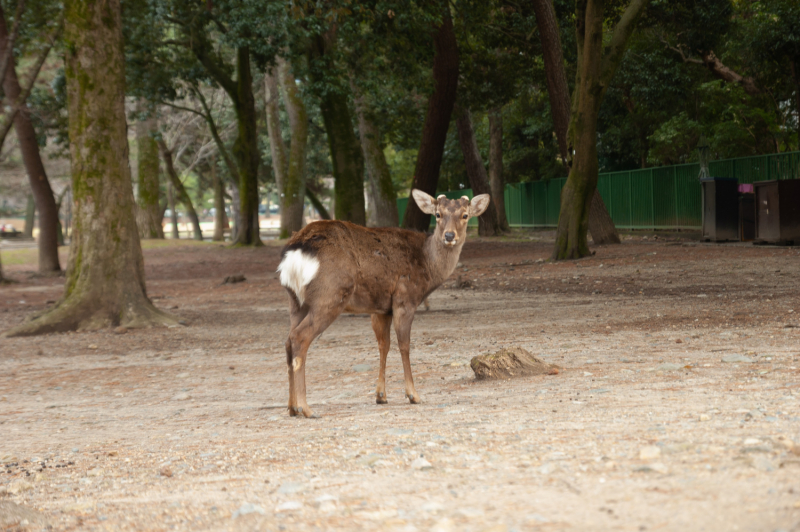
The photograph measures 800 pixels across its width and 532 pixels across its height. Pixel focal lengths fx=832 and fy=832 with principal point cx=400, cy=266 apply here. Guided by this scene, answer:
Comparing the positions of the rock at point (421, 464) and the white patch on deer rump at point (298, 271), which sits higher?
the white patch on deer rump at point (298, 271)

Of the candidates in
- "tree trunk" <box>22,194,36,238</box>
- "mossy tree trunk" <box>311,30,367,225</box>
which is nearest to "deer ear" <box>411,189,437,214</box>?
"mossy tree trunk" <box>311,30,367,225</box>

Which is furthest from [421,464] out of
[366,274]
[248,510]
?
[366,274]

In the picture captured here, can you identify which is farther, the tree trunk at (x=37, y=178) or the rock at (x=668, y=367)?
the tree trunk at (x=37, y=178)

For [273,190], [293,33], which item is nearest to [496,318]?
[293,33]

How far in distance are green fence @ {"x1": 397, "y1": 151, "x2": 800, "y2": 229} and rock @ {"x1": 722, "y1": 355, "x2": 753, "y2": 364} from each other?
65.9ft

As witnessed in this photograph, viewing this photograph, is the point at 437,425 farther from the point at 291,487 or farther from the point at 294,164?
the point at 294,164

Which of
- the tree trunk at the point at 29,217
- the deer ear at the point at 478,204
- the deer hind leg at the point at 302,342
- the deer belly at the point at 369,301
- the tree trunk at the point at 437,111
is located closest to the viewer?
the deer hind leg at the point at 302,342

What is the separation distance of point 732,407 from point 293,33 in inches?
667

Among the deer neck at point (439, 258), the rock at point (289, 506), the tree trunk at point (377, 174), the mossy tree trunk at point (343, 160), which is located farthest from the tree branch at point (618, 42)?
the rock at point (289, 506)

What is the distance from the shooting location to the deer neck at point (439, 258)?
7102 millimetres

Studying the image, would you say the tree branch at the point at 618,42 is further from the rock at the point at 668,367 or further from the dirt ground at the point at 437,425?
the rock at the point at 668,367

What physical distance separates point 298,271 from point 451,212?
1521 millimetres

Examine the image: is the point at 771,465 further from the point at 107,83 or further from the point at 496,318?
the point at 107,83

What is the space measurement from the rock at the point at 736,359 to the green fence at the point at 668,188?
20.1 m
